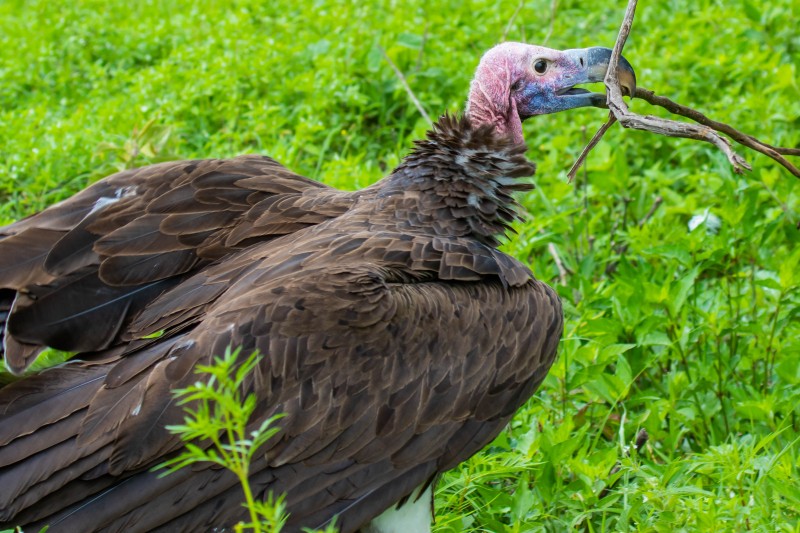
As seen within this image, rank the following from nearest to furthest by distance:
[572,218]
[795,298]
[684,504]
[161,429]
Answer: [161,429] < [684,504] < [795,298] < [572,218]

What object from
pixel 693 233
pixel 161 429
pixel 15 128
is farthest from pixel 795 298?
pixel 15 128

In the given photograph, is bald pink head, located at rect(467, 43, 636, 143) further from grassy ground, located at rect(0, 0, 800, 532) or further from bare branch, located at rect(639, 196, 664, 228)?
bare branch, located at rect(639, 196, 664, 228)

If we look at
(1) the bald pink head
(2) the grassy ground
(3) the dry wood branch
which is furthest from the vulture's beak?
(2) the grassy ground

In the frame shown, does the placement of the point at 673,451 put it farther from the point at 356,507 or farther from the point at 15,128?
the point at 15,128

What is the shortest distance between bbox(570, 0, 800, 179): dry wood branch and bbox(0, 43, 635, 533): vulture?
1.20ft

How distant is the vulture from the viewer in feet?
11.9

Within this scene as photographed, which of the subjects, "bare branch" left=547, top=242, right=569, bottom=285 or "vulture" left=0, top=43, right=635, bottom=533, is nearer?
"vulture" left=0, top=43, right=635, bottom=533

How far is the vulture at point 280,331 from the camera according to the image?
11.9 ft

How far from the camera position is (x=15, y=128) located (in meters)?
7.05

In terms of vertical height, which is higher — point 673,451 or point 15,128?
point 15,128

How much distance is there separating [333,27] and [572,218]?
8.13ft

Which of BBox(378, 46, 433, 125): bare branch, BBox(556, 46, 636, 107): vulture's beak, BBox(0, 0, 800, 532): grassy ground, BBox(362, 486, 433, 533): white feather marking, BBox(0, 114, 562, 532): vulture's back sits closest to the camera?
BBox(0, 114, 562, 532): vulture's back

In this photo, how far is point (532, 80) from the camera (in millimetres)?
4883

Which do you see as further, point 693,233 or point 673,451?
point 693,233
